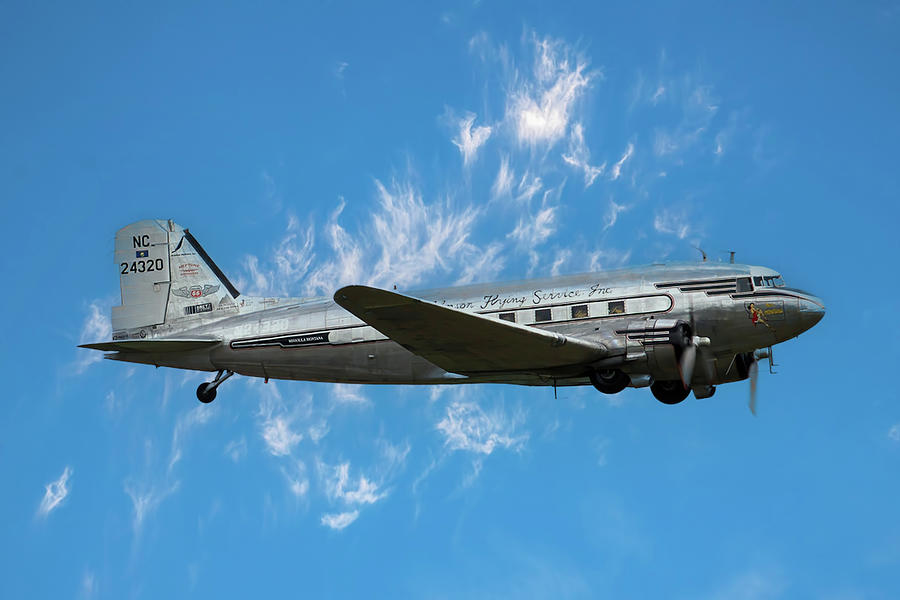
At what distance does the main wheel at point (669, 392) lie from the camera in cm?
2320

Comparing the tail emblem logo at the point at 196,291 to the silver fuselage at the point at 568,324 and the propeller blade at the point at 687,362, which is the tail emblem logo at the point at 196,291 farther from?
the propeller blade at the point at 687,362

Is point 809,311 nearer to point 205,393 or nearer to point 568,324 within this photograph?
point 568,324

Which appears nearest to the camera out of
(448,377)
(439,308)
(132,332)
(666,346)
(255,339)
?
(439,308)

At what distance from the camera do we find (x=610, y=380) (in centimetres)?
2103

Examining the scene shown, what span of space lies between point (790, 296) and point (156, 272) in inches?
666

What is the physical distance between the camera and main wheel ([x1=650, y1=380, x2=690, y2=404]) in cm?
2320

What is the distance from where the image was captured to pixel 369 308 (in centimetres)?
1875

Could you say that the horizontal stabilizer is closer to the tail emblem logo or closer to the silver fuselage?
the silver fuselage

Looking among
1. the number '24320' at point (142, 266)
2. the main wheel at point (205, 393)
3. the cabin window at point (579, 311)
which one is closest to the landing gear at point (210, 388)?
the main wheel at point (205, 393)

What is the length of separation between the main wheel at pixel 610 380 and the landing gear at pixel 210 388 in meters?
9.67

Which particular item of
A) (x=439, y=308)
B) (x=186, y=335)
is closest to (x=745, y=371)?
(x=439, y=308)

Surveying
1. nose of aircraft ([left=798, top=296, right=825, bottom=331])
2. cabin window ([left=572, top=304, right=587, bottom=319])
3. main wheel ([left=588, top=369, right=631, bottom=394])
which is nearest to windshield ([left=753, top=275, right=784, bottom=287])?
nose of aircraft ([left=798, top=296, right=825, bottom=331])

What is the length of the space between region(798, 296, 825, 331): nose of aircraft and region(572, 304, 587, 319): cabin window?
4.74m

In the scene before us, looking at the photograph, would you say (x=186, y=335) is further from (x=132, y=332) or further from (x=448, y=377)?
(x=448, y=377)
